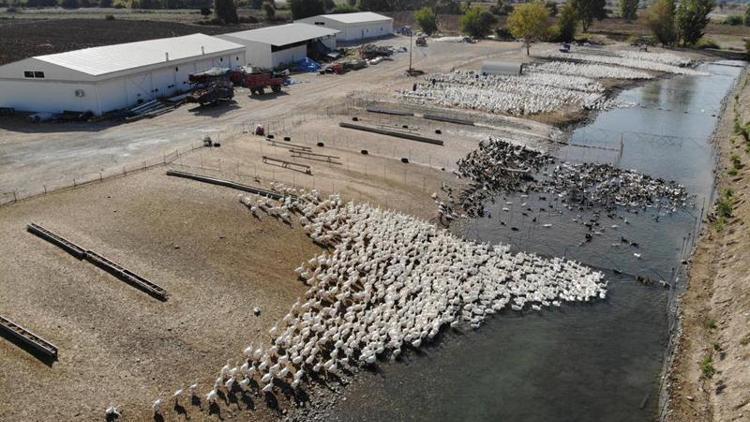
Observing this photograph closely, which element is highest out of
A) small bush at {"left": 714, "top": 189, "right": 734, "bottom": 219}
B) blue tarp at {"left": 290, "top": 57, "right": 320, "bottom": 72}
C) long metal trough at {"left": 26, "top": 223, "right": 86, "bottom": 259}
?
blue tarp at {"left": 290, "top": 57, "right": 320, "bottom": 72}

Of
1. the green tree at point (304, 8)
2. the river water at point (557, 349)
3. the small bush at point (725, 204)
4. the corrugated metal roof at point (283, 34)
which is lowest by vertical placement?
the river water at point (557, 349)

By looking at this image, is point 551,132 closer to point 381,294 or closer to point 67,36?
point 381,294

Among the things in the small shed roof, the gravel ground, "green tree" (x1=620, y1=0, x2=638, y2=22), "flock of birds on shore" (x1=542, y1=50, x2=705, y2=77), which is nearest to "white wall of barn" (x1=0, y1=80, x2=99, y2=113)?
the gravel ground

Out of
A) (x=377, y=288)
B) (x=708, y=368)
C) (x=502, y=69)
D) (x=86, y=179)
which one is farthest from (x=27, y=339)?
(x=502, y=69)

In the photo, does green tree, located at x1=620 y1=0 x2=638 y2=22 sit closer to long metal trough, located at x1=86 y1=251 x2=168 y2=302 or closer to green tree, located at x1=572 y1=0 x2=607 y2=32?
green tree, located at x1=572 y1=0 x2=607 y2=32

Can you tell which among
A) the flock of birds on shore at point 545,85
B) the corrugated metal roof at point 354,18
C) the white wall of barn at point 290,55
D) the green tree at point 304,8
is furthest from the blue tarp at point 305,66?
the green tree at point 304,8

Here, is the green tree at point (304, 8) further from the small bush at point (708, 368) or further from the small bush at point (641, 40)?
the small bush at point (708, 368)

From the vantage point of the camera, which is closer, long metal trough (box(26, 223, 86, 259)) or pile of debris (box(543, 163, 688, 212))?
long metal trough (box(26, 223, 86, 259))
